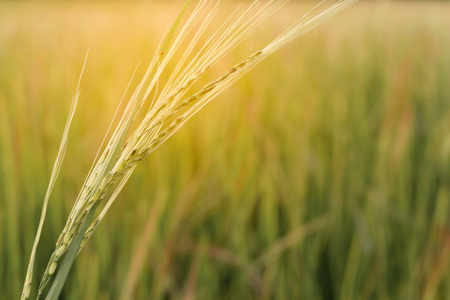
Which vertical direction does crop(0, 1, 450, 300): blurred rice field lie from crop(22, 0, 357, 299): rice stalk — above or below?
above

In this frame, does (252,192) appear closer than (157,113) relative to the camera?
No

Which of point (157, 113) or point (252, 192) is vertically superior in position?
point (252, 192)

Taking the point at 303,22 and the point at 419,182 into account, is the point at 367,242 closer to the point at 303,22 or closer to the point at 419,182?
the point at 419,182

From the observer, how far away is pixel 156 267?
34.4 inches

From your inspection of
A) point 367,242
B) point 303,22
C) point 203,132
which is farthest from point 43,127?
point 303,22

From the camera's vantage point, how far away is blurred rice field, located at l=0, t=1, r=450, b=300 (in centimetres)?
88

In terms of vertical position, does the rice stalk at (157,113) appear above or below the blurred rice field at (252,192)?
below

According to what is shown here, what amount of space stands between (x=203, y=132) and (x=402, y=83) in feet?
1.80

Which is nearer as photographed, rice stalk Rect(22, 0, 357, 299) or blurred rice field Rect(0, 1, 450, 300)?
rice stalk Rect(22, 0, 357, 299)

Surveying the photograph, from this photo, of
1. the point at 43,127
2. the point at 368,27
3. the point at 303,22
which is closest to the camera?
the point at 303,22

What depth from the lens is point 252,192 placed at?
1.09 m

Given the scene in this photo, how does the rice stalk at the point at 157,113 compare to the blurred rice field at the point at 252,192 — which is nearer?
the rice stalk at the point at 157,113

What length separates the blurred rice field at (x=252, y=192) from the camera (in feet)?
2.89

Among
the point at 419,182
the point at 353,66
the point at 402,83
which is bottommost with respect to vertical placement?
the point at 419,182
